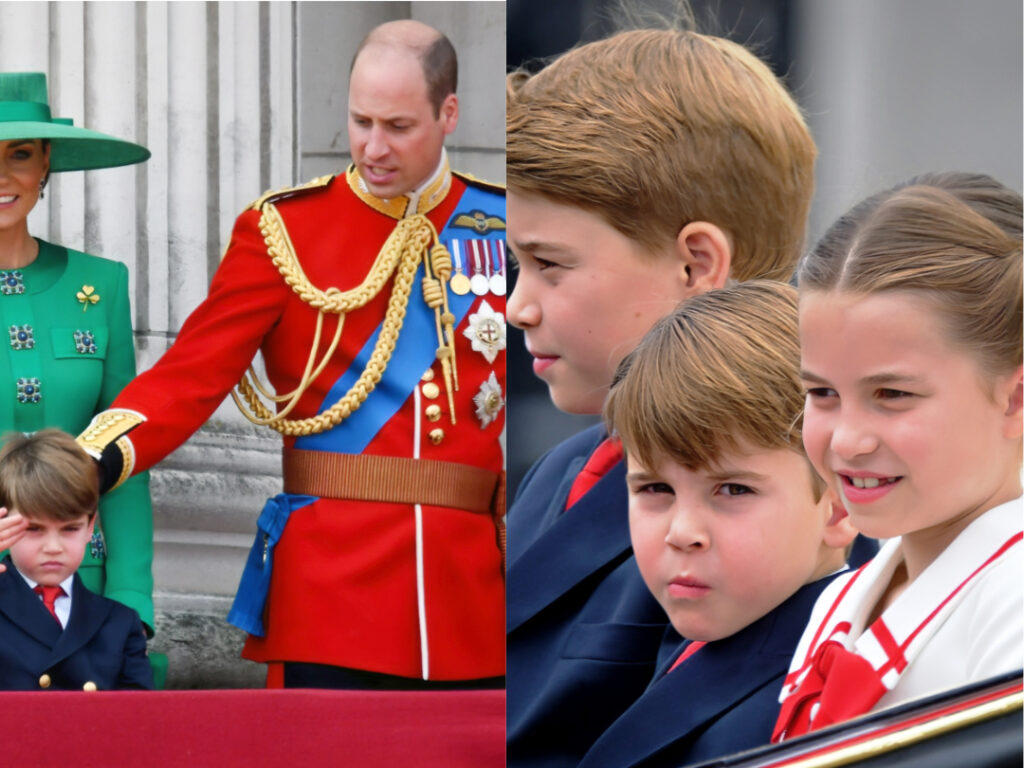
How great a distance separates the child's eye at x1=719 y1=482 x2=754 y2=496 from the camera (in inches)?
50.8

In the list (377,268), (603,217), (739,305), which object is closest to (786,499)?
(739,305)

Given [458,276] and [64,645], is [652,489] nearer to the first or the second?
[458,276]

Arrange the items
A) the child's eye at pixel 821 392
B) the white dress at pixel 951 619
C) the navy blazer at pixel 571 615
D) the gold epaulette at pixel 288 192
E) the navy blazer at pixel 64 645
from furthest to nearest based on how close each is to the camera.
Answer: the gold epaulette at pixel 288 192, the navy blazer at pixel 64 645, the navy blazer at pixel 571 615, the child's eye at pixel 821 392, the white dress at pixel 951 619

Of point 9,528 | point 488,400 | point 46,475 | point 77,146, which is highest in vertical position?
point 77,146

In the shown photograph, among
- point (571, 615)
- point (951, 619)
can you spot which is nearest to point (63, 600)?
point (571, 615)

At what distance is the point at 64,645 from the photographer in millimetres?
2600

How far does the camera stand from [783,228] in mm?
1255

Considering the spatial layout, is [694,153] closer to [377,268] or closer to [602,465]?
[602,465]

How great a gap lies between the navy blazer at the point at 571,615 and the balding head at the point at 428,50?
1.46 m

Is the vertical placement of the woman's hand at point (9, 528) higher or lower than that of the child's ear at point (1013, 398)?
lower

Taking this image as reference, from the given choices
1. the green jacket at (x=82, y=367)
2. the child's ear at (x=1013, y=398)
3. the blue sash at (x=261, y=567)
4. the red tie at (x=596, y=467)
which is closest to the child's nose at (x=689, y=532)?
the red tie at (x=596, y=467)

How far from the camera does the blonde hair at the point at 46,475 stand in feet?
8.61

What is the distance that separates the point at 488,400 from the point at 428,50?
74cm

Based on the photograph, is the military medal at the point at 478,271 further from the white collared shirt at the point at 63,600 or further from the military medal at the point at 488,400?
the white collared shirt at the point at 63,600
